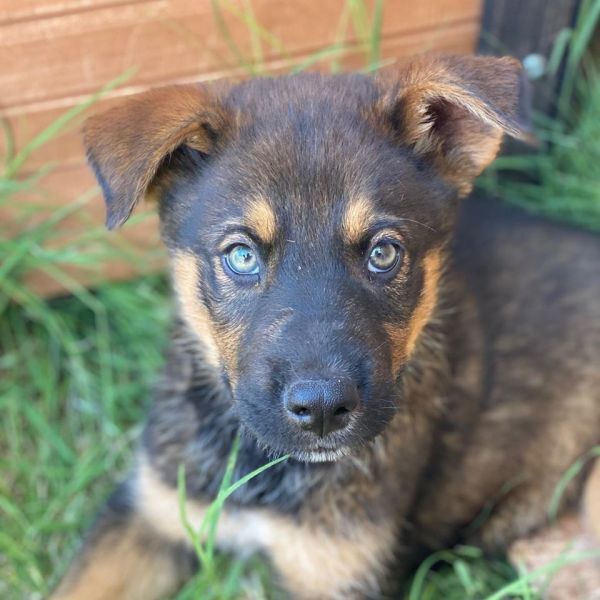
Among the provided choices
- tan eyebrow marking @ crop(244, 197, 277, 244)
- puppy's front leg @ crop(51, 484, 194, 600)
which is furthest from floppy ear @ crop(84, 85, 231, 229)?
puppy's front leg @ crop(51, 484, 194, 600)

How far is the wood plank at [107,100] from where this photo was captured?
3816mm

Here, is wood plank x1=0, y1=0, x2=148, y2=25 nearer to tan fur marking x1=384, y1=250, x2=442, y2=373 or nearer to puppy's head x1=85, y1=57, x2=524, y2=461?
puppy's head x1=85, y1=57, x2=524, y2=461

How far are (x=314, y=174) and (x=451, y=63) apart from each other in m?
0.57

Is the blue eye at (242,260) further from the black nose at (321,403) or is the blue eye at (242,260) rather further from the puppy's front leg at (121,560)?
the puppy's front leg at (121,560)

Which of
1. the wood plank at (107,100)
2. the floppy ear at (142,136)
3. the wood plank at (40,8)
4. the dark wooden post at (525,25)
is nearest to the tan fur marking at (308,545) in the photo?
the floppy ear at (142,136)

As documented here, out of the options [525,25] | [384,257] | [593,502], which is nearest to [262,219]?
[384,257]

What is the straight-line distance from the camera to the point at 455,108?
2.85m

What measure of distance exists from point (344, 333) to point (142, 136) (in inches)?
32.1

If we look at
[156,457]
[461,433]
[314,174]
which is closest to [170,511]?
[156,457]

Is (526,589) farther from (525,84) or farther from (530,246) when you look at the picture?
(525,84)

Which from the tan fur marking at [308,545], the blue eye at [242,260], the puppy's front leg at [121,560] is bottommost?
the puppy's front leg at [121,560]

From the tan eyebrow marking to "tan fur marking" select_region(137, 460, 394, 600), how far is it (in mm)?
1066

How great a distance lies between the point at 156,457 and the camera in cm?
331

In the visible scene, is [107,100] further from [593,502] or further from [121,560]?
[593,502]
